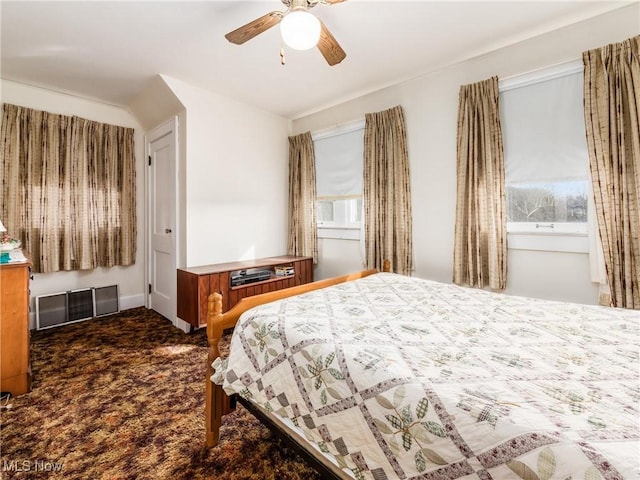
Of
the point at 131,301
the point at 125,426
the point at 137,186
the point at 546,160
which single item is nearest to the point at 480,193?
the point at 546,160

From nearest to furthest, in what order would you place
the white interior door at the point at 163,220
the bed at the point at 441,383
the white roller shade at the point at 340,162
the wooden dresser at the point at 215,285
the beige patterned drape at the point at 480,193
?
the bed at the point at 441,383 → the beige patterned drape at the point at 480,193 → the wooden dresser at the point at 215,285 → the white interior door at the point at 163,220 → the white roller shade at the point at 340,162

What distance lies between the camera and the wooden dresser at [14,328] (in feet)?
6.14

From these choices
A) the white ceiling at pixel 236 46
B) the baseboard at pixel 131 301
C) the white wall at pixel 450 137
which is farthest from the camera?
the baseboard at pixel 131 301

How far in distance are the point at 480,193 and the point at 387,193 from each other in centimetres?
88

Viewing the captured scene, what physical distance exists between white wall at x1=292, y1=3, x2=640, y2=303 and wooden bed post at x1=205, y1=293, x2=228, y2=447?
6.97ft

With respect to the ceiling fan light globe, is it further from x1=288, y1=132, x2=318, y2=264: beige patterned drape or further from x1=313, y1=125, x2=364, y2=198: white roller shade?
x1=288, y1=132, x2=318, y2=264: beige patterned drape

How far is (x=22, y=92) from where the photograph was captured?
2975 mm

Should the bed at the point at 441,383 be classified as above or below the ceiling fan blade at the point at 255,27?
below

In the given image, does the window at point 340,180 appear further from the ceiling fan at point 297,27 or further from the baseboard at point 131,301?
the baseboard at point 131,301

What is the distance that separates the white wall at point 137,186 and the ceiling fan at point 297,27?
2.58m

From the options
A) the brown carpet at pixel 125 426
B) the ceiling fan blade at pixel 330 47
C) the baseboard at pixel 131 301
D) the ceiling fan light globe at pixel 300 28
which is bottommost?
the brown carpet at pixel 125 426

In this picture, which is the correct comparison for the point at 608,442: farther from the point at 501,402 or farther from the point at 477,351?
the point at 477,351

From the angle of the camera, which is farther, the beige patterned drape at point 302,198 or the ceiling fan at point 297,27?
the beige patterned drape at point 302,198

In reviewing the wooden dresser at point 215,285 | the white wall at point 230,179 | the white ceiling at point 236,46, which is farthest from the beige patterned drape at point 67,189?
the wooden dresser at point 215,285
